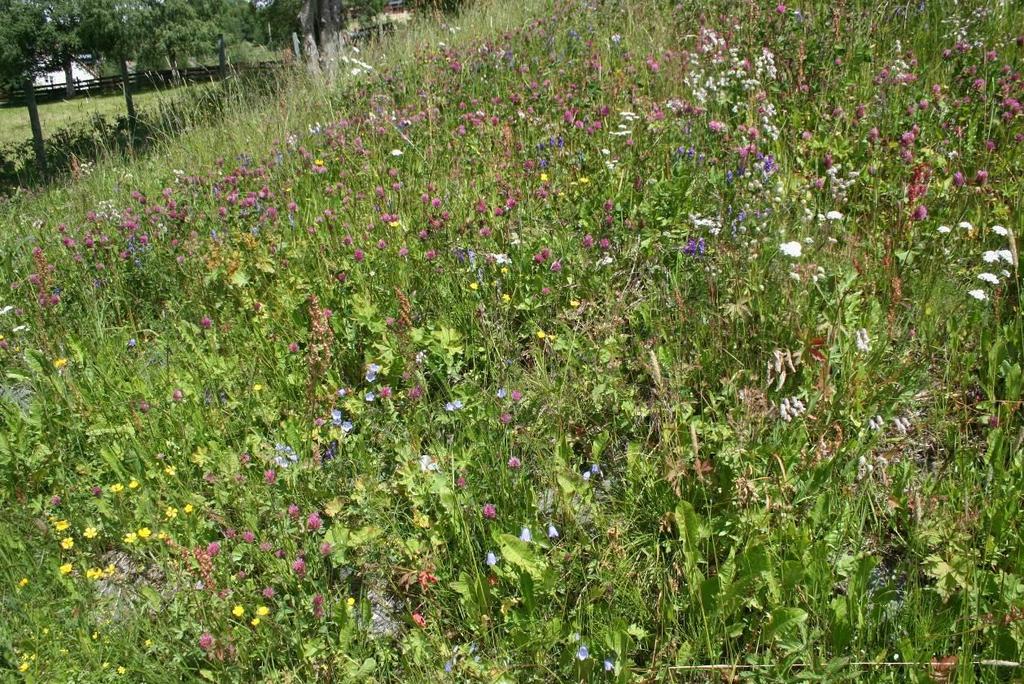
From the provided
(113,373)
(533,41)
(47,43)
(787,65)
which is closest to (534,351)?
(113,373)

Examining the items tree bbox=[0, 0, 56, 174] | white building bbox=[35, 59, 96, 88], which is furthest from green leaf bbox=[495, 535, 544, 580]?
white building bbox=[35, 59, 96, 88]

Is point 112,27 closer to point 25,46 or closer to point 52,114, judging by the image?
point 25,46

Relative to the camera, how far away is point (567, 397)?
2795 mm

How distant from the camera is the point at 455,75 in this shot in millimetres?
6145

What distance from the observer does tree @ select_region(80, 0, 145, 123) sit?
20.7 meters

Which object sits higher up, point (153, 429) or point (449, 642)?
point (153, 429)

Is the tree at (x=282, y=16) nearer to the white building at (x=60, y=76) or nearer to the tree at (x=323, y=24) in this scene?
the white building at (x=60, y=76)

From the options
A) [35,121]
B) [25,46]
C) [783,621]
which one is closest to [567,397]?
[783,621]

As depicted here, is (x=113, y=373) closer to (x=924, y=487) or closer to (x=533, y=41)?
(x=924, y=487)

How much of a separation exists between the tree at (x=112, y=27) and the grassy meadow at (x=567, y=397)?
19.8m

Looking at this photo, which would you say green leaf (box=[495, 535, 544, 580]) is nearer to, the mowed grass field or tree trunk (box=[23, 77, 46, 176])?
tree trunk (box=[23, 77, 46, 176])

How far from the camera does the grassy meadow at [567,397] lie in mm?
2078

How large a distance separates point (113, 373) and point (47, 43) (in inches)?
839

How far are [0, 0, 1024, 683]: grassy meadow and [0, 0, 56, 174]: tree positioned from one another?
18.0 metres
